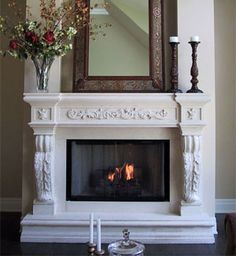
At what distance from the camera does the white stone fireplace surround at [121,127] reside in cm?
367

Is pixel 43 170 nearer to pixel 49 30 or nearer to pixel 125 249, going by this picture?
pixel 49 30

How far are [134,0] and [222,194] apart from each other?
2.56m

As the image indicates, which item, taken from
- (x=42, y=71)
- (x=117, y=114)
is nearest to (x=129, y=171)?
(x=117, y=114)

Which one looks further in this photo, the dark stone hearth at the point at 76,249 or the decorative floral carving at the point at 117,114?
the decorative floral carving at the point at 117,114

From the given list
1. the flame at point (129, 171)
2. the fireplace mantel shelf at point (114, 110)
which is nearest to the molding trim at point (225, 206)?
the flame at point (129, 171)

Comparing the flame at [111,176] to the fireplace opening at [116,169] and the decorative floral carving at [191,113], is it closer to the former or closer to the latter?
the fireplace opening at [116,169]

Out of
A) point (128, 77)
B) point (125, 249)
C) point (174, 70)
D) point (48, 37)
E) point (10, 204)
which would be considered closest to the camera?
point (125, 249)

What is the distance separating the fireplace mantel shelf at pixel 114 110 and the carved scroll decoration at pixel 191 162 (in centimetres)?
14

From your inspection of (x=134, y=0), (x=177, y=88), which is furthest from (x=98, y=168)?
(x=134, y=0)

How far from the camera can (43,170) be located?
3.71 m

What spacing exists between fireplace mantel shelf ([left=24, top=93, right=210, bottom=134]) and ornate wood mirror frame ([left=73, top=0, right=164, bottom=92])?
23cm

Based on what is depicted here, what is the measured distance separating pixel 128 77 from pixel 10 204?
228 cm

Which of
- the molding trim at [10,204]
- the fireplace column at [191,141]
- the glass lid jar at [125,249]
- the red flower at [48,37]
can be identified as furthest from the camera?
the molding trim at [10,204]

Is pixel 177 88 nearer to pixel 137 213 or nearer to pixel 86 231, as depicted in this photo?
pixel 137 213
